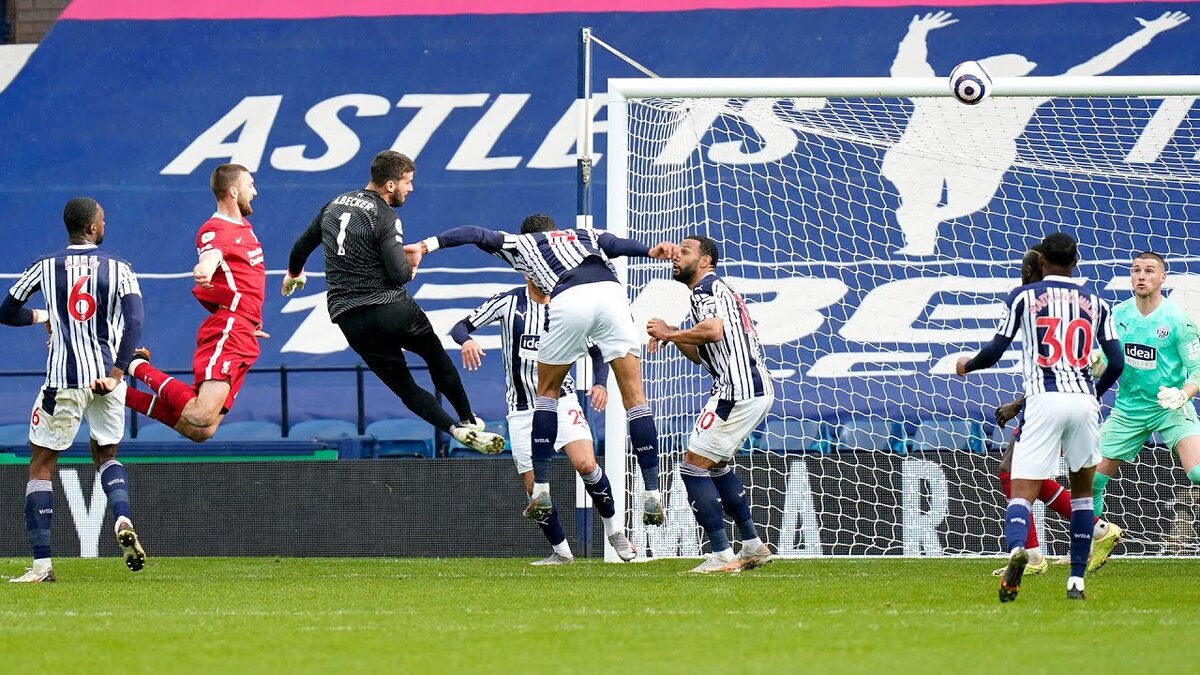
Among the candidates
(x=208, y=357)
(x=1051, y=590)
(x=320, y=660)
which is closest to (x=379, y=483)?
(x=208, y=357)

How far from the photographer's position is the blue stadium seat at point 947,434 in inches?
509

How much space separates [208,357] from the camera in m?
9.16

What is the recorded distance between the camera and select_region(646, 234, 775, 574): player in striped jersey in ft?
30.4

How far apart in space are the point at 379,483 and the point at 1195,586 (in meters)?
6.10

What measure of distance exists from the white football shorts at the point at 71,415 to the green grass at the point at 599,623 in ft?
2.63

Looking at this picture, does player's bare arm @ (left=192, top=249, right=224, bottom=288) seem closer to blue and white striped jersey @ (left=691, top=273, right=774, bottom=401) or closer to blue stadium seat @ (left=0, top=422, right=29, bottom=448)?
blue and white striped jersey @ (left=691, top=273, right=774, bottom=401)

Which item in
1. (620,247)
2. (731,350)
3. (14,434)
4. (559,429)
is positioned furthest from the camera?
(14,434)

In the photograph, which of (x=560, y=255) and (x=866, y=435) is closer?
(x=560, y=255)

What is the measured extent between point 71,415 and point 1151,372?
6.04 m

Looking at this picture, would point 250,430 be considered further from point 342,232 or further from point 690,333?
point 690,333

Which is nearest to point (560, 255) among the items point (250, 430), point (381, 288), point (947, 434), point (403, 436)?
point (381, 288)

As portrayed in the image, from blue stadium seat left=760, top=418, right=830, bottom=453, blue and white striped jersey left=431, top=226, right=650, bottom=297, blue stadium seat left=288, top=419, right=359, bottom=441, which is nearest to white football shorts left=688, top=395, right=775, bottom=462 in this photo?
blue and white striped jersey left=431, top=226, right=650, bottom=297

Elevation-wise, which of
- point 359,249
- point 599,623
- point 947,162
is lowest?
point 599,623

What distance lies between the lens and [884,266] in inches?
603
